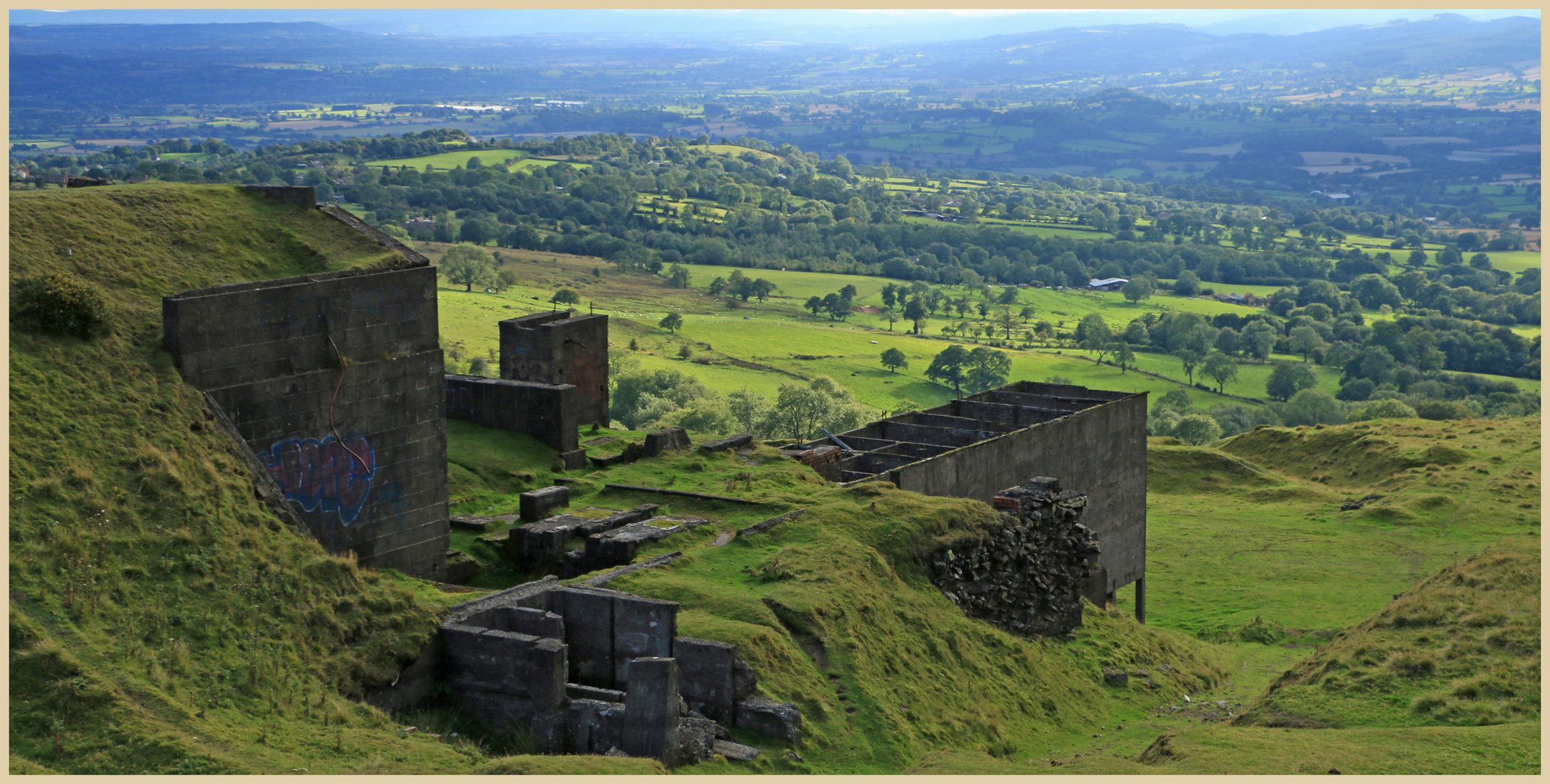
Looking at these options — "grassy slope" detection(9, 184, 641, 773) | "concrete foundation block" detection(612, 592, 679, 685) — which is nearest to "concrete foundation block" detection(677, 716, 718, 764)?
"concrete foundation block" detection(612, 592, 679, 685)

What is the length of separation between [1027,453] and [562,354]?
14.7m

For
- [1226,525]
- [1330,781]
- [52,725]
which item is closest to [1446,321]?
[1226,525]

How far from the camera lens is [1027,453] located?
40531 millimetres

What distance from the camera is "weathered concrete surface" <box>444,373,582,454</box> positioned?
1553 inches

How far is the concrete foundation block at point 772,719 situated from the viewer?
918 inches

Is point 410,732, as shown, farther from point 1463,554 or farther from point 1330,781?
point 1463,554

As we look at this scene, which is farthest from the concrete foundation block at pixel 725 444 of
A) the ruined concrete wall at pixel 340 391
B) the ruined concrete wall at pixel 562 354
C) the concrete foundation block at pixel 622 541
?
the ruined concrete wall at pixel 340 391

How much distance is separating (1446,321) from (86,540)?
556ft

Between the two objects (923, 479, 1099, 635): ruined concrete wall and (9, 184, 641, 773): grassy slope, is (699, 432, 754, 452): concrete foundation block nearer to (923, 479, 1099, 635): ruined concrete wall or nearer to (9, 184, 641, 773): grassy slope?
(923, 479, 1099, 635): ruined concrete wall

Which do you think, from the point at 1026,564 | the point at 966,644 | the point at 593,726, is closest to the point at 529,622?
the point at 593,726

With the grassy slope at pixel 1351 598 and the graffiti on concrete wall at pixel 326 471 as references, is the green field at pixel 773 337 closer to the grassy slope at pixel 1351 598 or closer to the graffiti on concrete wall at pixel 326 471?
the grassy slope at pixel 1351 598

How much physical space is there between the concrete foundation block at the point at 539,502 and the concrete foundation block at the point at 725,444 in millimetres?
6689

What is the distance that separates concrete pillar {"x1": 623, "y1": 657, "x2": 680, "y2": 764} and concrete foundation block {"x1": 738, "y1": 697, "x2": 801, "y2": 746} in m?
2.40

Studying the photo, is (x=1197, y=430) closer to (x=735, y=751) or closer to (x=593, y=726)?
(x=735, y=751)
